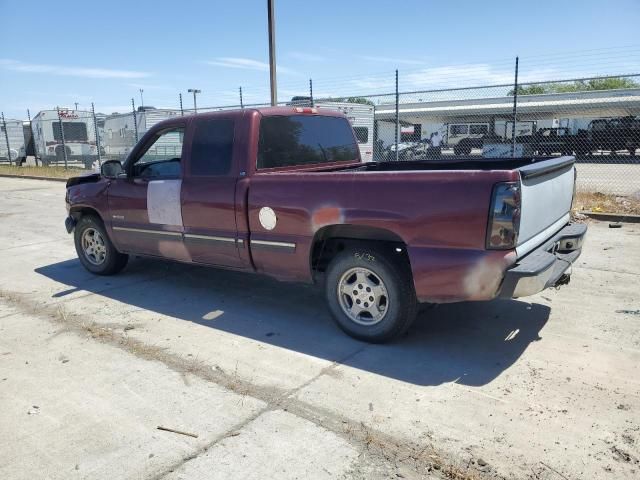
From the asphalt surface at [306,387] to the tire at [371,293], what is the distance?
0.53 ft

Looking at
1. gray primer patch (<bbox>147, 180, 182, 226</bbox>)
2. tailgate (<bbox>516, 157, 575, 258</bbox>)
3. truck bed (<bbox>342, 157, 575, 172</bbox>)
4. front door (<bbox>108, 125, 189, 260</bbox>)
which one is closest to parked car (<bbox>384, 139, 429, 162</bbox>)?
truck bed (<bbox>342, 157, 575, 172</bbox>)

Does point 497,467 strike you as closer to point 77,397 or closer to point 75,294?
point 77,397

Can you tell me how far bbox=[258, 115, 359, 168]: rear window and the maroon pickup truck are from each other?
0.01 metres

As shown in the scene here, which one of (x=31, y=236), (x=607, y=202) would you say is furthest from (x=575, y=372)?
(x=31, y=236)

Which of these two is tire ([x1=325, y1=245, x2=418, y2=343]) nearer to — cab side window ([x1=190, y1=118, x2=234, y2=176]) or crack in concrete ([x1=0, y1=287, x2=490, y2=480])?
crack in concrete ([x1=0, y1=287, x2=490, y2=480])

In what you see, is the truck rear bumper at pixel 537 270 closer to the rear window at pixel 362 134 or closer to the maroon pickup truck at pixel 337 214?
the maroon pickup truck at pixel 337 214

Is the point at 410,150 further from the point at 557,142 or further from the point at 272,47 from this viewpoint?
the point at 272,47

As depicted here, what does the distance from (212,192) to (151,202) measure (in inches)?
38.7

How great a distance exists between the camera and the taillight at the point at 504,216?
335 centimetres

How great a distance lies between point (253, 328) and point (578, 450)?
2.76 metres

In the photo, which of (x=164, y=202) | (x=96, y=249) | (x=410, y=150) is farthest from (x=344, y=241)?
(x=410, y=150)

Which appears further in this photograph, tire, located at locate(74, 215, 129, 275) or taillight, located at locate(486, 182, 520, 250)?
tire, located at locate(74, 215, 129, 275)

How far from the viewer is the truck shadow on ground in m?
3.82

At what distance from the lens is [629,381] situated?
135 inches
